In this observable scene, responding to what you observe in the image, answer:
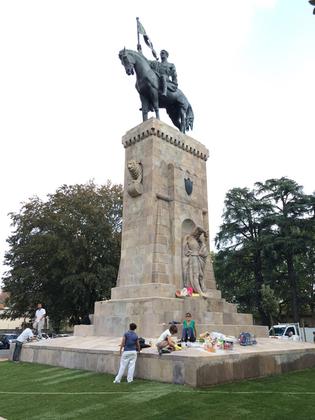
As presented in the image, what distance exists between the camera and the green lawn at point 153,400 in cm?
709

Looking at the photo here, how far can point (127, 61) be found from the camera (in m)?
18.3

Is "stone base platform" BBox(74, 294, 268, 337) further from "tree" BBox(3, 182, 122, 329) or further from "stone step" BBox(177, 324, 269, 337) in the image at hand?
"tree" BBox(3, 182, 122, 329)

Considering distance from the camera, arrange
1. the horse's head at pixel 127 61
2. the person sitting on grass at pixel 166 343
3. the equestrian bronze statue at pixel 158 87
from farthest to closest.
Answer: the equestrian bronze statue at pixel 158 87 → the horse's head at pixel 127 61 → the person sitting on grass at pixel 166 343

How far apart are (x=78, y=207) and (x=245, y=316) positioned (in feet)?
74.5

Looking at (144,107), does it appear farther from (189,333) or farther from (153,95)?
(189,333)

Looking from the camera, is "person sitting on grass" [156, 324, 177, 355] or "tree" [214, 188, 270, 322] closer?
"person sitting on grass" [156, 324, 177, 355]

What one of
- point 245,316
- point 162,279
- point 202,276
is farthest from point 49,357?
point 245,316

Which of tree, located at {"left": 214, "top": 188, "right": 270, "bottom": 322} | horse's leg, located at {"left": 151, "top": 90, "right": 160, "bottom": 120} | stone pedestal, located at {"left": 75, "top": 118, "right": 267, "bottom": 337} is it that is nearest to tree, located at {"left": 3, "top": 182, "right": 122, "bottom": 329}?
tree, located at {"left": 214, "top": 188, "right": 270, "bottom": 322}

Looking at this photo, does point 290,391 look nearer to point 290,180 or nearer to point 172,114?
point 172,114

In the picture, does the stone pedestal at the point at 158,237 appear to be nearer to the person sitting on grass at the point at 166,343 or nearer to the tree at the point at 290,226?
the person sitting on grass at the point at 166,343

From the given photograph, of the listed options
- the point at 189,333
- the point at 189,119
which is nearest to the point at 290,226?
the point at 189,119

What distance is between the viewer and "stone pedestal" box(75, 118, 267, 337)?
15031 millimetres

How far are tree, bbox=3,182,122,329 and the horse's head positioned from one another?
750 inches

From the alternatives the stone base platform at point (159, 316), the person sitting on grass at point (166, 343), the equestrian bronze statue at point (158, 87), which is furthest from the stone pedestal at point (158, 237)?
the person sitting on grass at point (166, 343)
